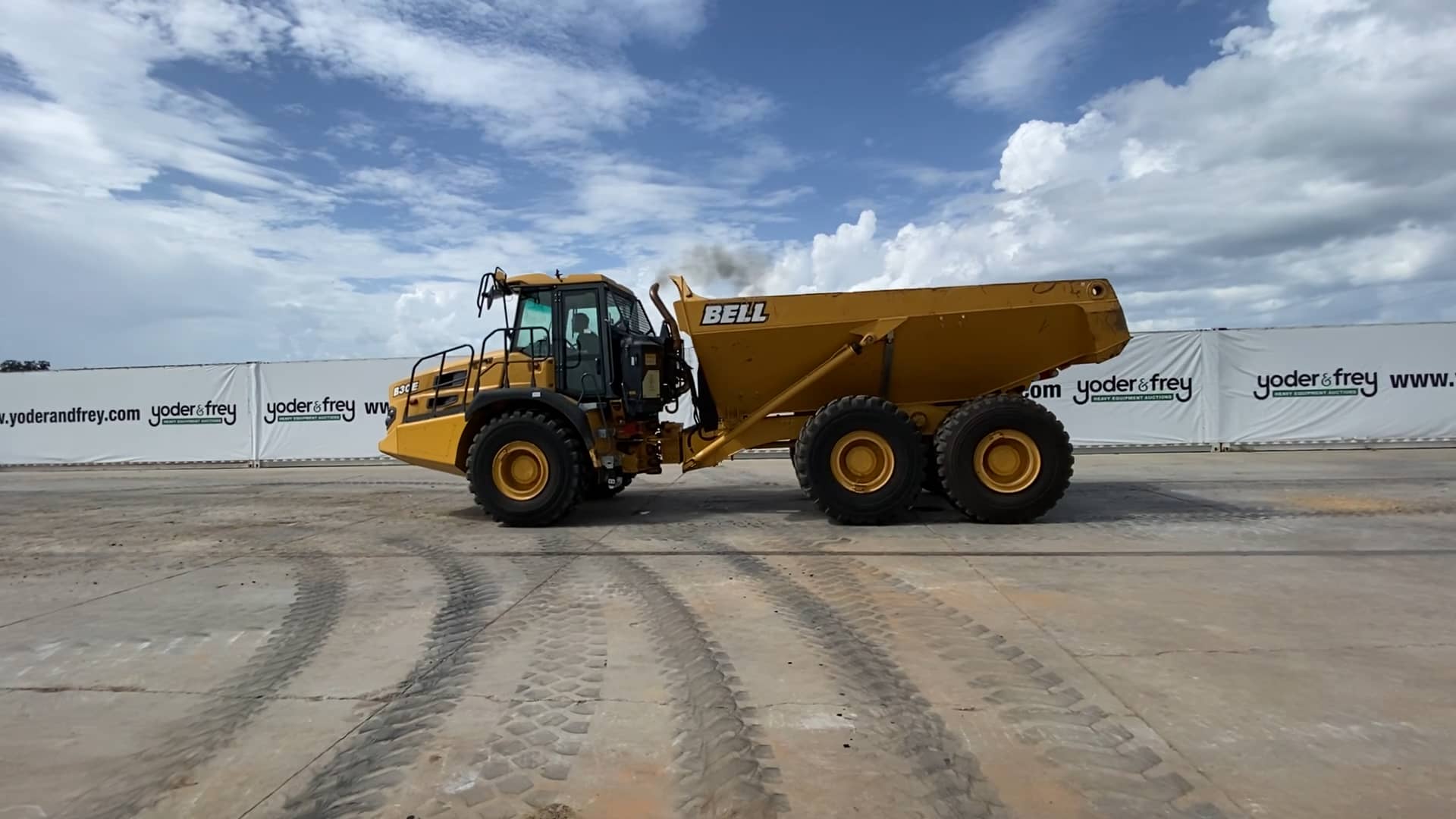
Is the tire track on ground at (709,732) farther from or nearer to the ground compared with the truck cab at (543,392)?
nearer to the ground

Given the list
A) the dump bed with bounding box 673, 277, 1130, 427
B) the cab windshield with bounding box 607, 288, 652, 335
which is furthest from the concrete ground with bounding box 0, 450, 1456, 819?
the cab windshield with bounding box 607, 288, 652, 335

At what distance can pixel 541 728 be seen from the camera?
353cm

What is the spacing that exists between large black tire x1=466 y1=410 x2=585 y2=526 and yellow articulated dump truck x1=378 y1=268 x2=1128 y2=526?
2cm

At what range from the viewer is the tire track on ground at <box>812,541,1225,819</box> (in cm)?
287

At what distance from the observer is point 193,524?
9.70 meters

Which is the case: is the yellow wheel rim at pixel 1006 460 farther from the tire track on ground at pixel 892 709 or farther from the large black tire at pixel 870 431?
the tire track on ground at pixel 892 709

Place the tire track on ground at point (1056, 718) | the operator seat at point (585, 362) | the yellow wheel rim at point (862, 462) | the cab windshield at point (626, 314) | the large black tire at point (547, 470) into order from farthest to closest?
the cab windshield at point (626, 314), the operator seat at point (585, 362), the large black tire at point (547, 470), the yellow wheel rim at point (862, 462), the tire track on ground at point (1056, 718)

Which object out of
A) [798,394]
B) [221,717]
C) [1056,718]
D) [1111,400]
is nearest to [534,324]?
[798,394]

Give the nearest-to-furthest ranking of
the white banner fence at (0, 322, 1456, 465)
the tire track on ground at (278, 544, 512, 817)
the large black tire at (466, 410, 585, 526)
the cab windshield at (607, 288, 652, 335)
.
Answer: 1. the tire track on ground at (278, 544, 512, 817)
2. the large black tire at (466, 410, 585, 526)
3. the cab windshield at (607, 288, 652, 335)
4. the white banner fence at (0, 322, 1456, 465)

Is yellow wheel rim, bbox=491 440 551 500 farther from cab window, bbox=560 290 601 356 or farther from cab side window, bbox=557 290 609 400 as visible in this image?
cab window, bbox=560 290 601 356

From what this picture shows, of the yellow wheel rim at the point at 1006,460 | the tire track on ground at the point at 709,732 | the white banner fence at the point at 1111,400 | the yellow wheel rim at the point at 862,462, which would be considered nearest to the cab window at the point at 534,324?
the yellow wheel rim at the point at 862,462

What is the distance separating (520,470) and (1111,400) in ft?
41.0

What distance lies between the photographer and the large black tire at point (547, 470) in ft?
28.1

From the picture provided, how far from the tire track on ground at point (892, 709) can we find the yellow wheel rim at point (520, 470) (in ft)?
12.0
